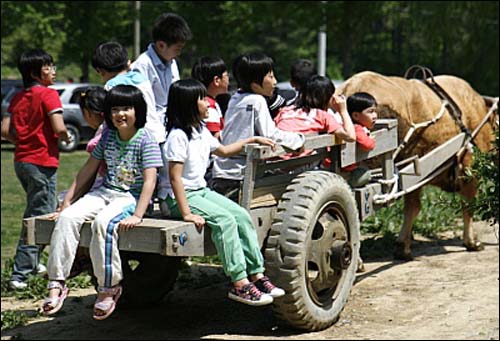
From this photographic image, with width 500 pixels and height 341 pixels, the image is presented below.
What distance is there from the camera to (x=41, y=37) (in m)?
30.6

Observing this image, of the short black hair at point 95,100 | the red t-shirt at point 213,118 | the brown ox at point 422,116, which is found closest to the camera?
the short black hair at point 95,100

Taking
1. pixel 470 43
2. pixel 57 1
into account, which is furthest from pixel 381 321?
pixel 57 1

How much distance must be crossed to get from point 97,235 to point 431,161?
4.03 meters

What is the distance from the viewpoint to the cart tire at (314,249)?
6.07m

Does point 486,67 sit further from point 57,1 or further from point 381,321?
point 381,321

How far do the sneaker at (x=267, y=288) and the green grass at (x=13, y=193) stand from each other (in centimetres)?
464

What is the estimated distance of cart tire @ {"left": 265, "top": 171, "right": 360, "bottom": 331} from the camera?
6070mm

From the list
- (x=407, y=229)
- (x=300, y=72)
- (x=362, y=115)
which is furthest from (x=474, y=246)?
(x=300, y=72)

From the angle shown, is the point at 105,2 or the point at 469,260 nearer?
the point at 469,260

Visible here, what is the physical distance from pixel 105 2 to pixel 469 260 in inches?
928

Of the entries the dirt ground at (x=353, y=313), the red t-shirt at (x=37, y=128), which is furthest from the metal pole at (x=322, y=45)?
the red t-shirt at (x=37, y=128)

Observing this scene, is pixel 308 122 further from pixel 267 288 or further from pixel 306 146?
pixel 267 288

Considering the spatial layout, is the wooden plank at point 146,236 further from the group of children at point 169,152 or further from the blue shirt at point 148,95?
the blue shirt at point 148,95

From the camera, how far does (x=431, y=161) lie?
8.72 metres
